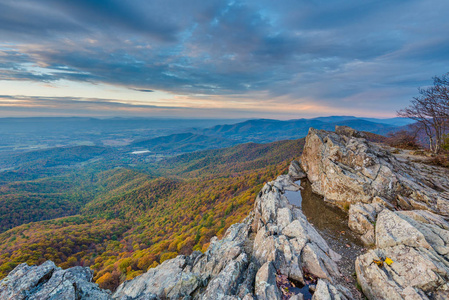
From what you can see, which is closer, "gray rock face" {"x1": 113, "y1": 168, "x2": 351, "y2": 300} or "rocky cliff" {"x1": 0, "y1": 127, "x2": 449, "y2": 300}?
"rocky cliff" {"x1": 0, "y1": 127, "x2": 449, "y2": 300}

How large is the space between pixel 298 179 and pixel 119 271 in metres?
39.4

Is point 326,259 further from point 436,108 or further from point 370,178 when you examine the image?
point 436,108

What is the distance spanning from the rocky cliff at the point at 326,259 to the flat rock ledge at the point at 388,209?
6 centimetres

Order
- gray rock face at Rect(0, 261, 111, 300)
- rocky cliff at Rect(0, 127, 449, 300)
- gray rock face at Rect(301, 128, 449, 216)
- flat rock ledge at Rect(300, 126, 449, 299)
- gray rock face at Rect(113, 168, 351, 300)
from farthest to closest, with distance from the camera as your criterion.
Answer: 1. gray rock face at Rect(301, 128, 449, 216)
2. gray rock face at Rect(113, 168, 351, 300)
3. gray rock face at Rect(0, 261, 111, 300)
4. rocky cliff at Rect(0, 127, 449, 300)
5. flat rock ledge at Rect(300, 126, 449, 299)

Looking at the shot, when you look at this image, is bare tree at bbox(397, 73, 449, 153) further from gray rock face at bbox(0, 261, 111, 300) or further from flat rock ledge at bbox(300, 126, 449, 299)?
gray rock face at bbox(0, 261, 111, 300)

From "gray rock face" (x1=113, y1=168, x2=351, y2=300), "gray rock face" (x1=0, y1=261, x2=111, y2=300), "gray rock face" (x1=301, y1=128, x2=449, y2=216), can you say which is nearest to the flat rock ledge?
"gray rock face" (x1=301, y1=128, x2=449, y2=216)

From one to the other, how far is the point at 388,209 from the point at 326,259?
9.09 metres

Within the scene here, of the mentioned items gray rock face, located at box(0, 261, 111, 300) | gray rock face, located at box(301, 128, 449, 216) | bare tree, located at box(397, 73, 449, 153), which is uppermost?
bare tree, located at box(397, 73, 449, 153)

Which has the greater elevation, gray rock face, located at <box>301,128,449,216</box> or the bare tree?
the bare tree

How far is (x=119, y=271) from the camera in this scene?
106ft

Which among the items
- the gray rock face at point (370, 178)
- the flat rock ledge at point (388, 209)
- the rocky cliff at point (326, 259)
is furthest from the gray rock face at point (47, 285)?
the gray rock face at point (370, 178)

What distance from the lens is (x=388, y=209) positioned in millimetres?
16109

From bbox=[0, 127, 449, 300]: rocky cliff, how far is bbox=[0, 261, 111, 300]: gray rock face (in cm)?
6

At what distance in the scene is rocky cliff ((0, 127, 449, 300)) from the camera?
10484mm
